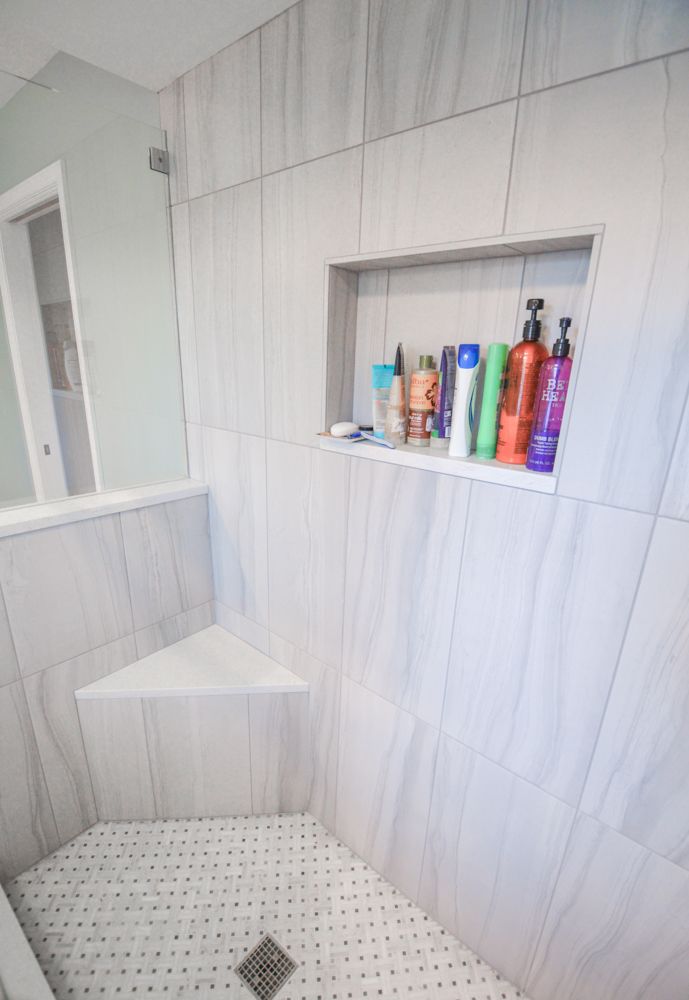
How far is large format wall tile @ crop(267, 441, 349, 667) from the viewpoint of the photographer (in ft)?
3.89

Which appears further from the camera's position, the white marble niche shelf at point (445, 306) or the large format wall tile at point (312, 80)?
the large format wall tile at point (312, 80)

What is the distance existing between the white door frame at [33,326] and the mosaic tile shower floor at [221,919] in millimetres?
1116

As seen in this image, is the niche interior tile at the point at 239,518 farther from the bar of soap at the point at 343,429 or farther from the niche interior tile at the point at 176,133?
the niche interior tile at the point at 176,133

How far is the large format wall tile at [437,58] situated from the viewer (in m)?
0.74

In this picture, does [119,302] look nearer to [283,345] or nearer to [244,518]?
[283,345]

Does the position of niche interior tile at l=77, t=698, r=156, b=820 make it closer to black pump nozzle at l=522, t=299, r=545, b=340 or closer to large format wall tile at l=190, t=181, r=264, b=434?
large format wall tile at l=190, t=181, r=264, b=434

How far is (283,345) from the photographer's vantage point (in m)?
1.19

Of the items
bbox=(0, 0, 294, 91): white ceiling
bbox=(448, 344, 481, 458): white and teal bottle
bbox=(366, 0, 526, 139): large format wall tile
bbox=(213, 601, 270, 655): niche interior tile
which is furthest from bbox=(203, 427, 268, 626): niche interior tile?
bbox=(0, 0, 294, 91): white ceiling

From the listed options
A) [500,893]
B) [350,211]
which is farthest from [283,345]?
[500,893]

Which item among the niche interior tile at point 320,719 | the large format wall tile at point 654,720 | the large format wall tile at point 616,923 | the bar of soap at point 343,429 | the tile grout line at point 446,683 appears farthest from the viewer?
the niche interior tile at point 320,719

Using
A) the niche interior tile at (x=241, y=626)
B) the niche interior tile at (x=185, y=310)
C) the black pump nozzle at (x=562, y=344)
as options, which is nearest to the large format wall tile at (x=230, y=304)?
the niche interior tile at (x=185, y=310)

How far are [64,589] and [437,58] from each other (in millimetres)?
1463

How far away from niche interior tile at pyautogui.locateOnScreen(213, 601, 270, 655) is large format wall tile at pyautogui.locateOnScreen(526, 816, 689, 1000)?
3.20 ft

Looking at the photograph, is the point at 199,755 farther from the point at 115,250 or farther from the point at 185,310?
the point at 115,250
